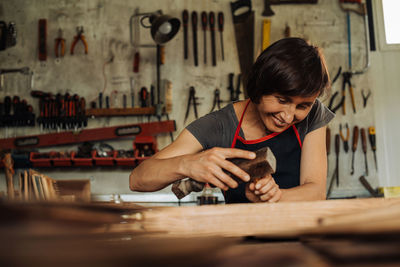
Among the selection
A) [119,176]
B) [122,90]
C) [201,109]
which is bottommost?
[119,176]

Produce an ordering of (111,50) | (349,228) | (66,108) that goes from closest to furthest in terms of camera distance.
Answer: (349,228) < (66,108) < (111,50)

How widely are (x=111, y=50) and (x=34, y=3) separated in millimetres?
1168

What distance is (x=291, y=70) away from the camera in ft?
4.27

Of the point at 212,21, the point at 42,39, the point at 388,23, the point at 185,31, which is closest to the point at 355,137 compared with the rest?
the point at 388,23

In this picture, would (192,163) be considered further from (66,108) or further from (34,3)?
(34,3)

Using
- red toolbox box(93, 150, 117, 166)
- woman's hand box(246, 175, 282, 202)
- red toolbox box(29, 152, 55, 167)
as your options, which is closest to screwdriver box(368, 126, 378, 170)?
red toolbox box(93, 150, 117, 166)

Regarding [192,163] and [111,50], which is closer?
[192,163]

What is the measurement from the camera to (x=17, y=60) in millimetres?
4289

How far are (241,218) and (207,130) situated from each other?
1.00 metres

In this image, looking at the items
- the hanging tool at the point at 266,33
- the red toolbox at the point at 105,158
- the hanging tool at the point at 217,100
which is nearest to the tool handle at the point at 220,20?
the hanging tool at the point at 266,33

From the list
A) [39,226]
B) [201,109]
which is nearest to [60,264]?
[39,226]

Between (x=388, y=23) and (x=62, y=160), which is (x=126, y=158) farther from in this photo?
(x=388, y=23)

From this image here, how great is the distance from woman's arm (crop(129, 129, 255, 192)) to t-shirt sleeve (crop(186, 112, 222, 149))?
25 mm

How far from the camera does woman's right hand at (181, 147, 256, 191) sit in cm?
105
